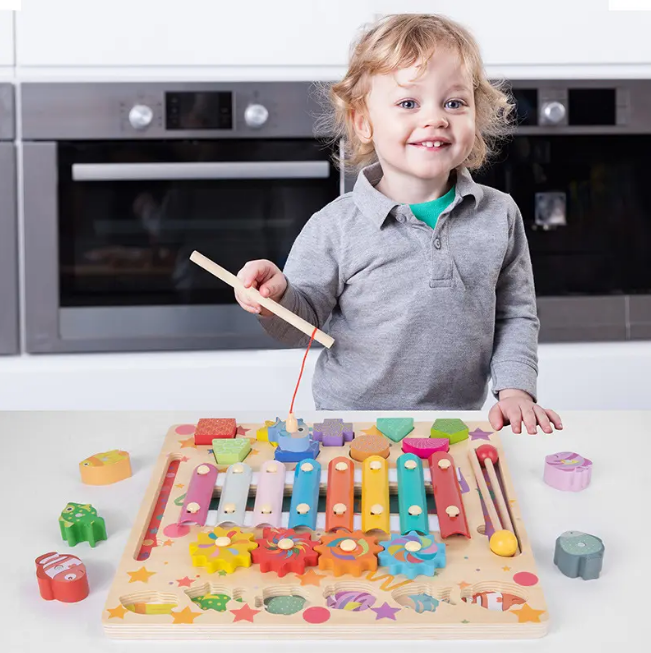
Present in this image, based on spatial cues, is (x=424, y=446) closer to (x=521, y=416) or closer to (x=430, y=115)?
(x=521, y=416)

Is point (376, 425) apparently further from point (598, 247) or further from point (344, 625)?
point (598, 247)

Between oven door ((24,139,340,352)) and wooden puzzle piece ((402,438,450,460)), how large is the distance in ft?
3.50

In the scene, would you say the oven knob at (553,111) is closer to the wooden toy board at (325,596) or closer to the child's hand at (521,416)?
the child's hand at (521,416)

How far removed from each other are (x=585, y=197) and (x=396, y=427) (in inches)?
47.6

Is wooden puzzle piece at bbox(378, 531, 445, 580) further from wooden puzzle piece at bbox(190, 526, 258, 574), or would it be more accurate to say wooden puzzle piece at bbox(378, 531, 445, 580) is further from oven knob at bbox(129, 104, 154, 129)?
oven knob at bbox(129, 104, 154, 129)

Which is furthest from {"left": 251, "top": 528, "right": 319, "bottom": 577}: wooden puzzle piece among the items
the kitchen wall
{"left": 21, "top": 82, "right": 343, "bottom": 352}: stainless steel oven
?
{"left": 21, "top": 82, "right": 343, "bottom": 352}: stainless steel oven

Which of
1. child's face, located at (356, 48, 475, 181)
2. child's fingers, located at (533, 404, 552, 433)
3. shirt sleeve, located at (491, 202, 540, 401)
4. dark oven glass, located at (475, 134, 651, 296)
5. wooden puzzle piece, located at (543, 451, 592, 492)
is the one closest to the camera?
wooden puzzle piece, located at (543, 451, 592, 492)

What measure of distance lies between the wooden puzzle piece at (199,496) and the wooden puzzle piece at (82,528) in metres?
0.07

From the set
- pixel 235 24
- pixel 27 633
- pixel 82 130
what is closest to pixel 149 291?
pixel 82 130

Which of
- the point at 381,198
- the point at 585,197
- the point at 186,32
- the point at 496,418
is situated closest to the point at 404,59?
the point at 381,198

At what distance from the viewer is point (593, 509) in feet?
2.85

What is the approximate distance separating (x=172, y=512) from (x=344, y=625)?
24 centimetres

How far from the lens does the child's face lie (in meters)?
1.22

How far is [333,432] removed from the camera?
3.27 ft
